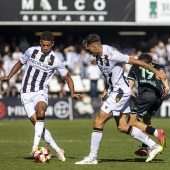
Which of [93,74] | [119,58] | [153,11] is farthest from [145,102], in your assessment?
[153,11]

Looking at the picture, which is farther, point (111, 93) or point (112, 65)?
point (111, 93)

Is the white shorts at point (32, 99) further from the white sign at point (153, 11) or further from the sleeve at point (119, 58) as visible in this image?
the white sign at point (153, 11)

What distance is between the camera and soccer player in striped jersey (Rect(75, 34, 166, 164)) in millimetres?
11320

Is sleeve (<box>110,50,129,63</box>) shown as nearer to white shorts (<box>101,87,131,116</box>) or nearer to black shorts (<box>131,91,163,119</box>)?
white shorts (<box>101,87,131,116</box>)

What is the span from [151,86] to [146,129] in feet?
4.88

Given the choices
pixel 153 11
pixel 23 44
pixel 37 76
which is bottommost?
pixel 37 76

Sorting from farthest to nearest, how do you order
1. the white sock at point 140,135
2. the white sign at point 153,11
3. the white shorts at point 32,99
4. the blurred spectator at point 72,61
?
the white sign at point 153,11 → the blurred spectator at point 72,61 → the white shorts at point 32,99 → the white sock at point 140,135

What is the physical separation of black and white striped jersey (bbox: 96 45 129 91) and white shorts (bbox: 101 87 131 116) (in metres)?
0.14

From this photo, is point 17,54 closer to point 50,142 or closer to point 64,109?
point 64,109

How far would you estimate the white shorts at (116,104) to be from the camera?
1150cm

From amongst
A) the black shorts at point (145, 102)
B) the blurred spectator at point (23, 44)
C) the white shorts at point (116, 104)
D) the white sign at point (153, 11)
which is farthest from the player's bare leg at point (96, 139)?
the blurred spectator at point (23, 44)

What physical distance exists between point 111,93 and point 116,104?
24 centimetres

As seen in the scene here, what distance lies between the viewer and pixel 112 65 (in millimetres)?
11430

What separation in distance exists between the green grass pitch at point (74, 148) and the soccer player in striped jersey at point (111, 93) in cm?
36
